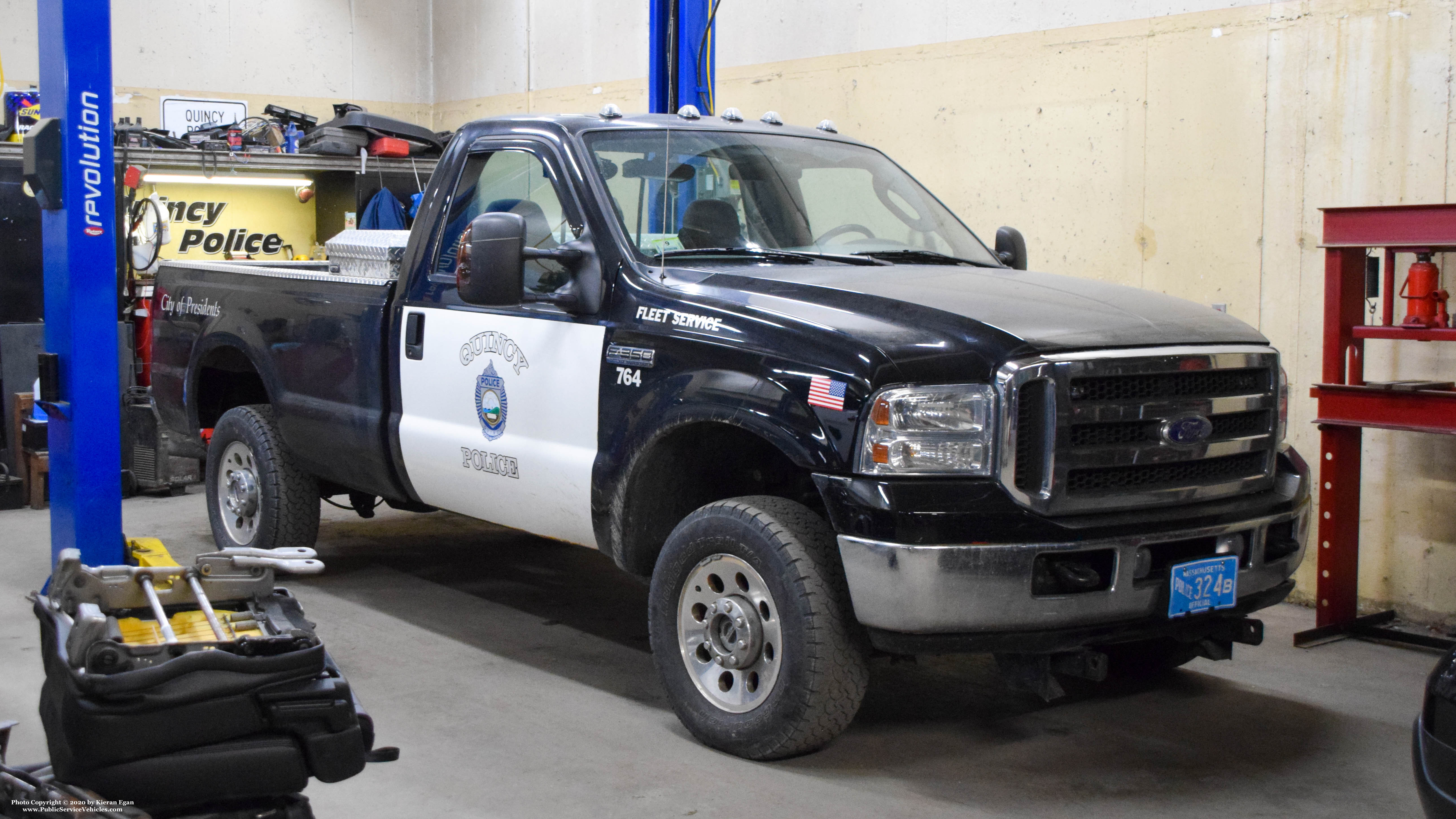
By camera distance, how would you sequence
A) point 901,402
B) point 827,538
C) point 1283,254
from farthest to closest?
point 1283,254 → point 827,538 → point 901,402

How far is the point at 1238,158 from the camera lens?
6359mm

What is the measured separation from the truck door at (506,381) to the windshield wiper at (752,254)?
393 mm

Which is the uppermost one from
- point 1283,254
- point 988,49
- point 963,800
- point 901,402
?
point 988,49

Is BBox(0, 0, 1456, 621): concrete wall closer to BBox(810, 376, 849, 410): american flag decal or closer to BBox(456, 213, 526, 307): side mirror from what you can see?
BBox(810, 376, 849, 410): american flag decal

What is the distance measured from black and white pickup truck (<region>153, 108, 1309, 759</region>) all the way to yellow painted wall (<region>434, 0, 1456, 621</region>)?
1643 millimetres

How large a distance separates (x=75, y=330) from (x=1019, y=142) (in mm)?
4677

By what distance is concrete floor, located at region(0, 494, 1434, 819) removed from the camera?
3.71 meters

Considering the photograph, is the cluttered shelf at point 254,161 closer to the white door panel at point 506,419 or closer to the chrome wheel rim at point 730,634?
the white door panel at point 506,419

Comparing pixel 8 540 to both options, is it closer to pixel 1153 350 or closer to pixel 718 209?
pixel 718 209

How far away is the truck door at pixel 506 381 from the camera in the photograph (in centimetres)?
451

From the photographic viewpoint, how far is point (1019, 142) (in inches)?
286

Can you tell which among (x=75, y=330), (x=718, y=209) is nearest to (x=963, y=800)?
(x=718, y=209)

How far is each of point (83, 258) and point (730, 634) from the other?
2611mm

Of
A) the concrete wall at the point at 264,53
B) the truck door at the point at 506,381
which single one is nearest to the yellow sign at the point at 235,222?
the concrete wall at the point at 264,53
